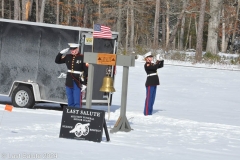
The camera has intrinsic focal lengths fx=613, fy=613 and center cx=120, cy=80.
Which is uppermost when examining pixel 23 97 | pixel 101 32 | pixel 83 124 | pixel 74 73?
pixel 101 32

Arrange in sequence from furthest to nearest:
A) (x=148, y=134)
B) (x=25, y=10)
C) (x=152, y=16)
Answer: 1. (x=152, y=16)
2. (x=25, y=10)
3. (x=148, y=134)

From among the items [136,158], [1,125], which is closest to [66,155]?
[136,158]

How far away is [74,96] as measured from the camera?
13625 mm

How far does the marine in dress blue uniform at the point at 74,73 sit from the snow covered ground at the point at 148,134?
1.90 feet

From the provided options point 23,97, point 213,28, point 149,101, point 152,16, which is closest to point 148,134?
point 149,101

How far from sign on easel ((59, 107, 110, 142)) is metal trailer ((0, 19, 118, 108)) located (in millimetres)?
4465

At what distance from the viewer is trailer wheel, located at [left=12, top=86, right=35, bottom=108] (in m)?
15.1

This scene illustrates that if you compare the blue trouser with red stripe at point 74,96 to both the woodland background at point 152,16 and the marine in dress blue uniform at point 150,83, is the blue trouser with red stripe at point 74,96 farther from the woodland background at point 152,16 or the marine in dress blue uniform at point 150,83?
the woodland background at point 152,16

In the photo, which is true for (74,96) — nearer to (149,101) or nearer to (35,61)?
(35,61)

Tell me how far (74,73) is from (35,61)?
1.82m

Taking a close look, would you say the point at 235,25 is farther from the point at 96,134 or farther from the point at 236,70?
the point at 96,134

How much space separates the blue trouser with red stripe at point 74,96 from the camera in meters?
13.6

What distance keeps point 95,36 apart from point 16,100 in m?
2.68

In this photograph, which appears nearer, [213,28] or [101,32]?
[101,32]
